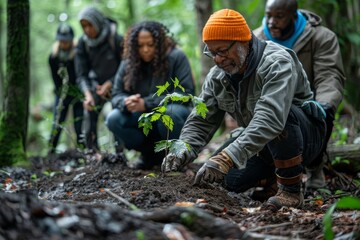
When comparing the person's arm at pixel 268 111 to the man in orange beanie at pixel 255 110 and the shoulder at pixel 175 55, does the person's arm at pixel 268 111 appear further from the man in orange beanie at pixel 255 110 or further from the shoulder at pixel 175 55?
the shoulder at pixel 175 55

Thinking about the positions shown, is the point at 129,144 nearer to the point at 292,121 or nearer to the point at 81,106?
the point at 81,106

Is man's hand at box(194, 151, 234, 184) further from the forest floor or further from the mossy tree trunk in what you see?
the mossy tree trunk

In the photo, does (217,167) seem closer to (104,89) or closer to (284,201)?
(284,201)

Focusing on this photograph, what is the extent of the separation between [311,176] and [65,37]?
14.3ft

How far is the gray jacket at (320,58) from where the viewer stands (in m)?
5.35

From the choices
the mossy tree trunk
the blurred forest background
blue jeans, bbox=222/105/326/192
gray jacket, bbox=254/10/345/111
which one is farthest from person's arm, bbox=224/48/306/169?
the mossy tree trunk

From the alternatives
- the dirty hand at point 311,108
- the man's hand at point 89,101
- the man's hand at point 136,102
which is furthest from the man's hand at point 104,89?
the dirty hand at point 311,108

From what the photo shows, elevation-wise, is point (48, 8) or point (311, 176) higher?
point (48, 8)

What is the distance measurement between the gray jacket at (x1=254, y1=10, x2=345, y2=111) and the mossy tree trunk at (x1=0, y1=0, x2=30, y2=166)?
2765 mm

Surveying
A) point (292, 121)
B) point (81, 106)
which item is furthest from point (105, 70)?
point (292, 121)

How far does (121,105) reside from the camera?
238 inches

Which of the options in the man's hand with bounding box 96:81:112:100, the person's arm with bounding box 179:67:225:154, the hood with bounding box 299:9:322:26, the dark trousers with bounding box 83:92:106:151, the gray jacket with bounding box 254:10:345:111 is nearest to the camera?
the person's arm with bounding box 179:67:225:154

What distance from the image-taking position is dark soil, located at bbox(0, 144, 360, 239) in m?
2.48

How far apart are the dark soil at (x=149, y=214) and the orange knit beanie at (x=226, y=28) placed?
119 cm
